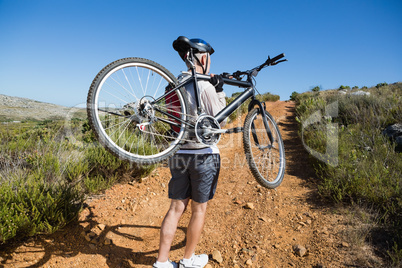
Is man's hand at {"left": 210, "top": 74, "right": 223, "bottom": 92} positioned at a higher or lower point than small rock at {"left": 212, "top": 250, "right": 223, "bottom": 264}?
higher

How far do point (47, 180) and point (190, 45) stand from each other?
3000 millimetres

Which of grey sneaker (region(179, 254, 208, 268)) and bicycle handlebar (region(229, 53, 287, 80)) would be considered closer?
grey sneaker (region(179, 254, 208, 268))

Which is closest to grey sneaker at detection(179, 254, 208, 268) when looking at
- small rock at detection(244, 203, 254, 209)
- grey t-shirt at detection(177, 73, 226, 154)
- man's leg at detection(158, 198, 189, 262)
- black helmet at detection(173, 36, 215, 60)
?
man's leg at detection(158, 198, 189, 262)

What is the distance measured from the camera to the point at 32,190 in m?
3.04

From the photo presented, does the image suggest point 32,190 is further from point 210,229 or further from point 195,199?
point 210,229

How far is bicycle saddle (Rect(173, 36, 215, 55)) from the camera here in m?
2.41

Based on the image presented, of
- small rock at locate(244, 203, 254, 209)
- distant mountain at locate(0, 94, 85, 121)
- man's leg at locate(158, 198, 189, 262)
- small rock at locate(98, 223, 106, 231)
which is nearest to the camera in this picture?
man's leg at locate(158, 198, 189, 262)

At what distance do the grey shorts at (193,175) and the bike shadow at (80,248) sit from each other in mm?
1172

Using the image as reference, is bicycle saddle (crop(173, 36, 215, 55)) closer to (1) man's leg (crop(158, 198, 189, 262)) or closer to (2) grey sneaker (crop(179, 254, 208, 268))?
(1) man's leg (crop(158, 198, 189, 262))

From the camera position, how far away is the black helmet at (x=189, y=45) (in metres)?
2.41

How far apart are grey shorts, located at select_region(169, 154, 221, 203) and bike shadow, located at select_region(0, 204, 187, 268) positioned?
117cm

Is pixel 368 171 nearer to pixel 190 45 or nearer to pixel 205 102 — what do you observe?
pixel 205 102

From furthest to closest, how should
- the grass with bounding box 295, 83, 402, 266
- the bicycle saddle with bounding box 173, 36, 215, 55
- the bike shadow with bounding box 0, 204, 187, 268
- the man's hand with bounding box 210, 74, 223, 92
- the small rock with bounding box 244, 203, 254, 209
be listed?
1. the small rock with bounding box 244, 203, 254, 209
2. the grass with bounding box 295, 83, 402, 266
3. the bike shadow with bounding box 0, 204, 187, 268
4. the man's hand with bounding box 210, 74, 223, 92
5. the bicycle saddle with bounding box 173, 36, 215, 55

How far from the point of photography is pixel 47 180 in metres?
3.53
